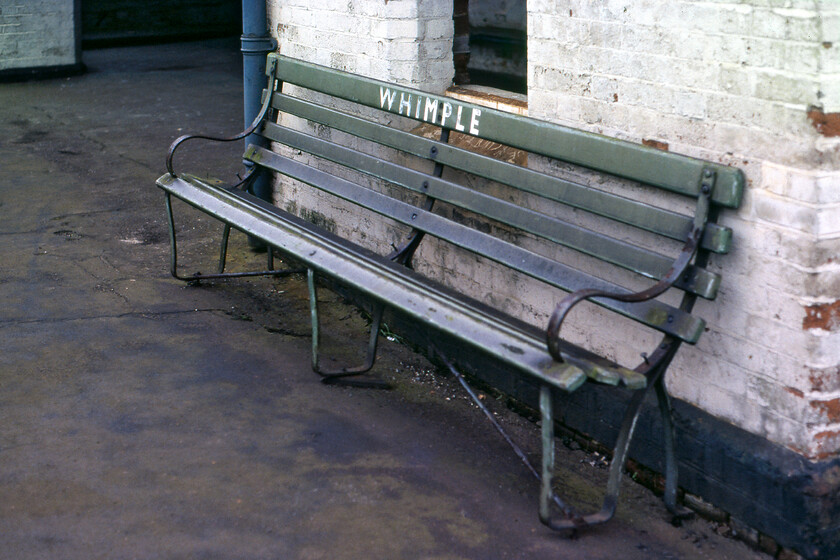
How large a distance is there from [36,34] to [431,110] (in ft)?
31.3

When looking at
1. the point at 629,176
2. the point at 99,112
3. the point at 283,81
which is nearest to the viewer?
the point at 629,176

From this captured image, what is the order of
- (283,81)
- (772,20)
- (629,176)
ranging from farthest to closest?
(283,81) → (629,176) → (772,20)

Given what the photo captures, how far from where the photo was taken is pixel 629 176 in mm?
3320

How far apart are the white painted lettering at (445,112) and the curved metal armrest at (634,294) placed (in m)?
1.33

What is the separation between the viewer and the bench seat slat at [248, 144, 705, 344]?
10.3ft

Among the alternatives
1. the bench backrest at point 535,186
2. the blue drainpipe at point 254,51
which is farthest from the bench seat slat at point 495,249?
the blue drainpipe at point 254,51

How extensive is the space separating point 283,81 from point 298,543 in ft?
9.74

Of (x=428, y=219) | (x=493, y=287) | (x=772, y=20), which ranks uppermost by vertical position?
(x=772, y=20)

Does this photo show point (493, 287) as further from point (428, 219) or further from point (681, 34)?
point (681, 34)

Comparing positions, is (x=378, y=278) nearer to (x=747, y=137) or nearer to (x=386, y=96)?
(x=386, y=96)

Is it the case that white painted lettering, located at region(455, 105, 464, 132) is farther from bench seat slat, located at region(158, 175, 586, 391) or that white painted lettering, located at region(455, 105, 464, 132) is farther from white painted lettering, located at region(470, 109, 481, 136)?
bench seat slat, located at region(158, 175, 586, 391)

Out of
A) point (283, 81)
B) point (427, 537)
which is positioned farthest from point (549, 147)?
point (283, 81)

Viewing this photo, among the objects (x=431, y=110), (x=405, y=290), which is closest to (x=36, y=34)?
(x=431, y=110)

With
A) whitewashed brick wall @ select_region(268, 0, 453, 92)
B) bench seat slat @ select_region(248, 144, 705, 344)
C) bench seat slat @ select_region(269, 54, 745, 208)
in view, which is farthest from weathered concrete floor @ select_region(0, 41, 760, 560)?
whitewashed brick wall @ select_region(268, 0, 453, 92)
